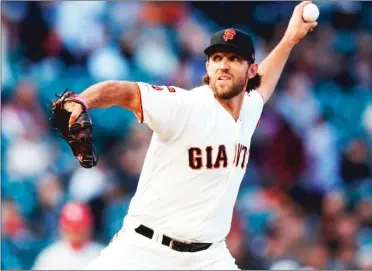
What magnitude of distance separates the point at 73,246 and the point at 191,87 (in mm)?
2587

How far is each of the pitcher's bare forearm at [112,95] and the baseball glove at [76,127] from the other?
0.08m

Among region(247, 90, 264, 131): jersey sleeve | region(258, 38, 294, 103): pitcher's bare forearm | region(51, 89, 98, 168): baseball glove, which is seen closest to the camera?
region(51, 89, 98, 168): baseball glove

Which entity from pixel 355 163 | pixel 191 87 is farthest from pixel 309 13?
pixel 355 163

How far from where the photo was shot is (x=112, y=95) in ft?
11.8

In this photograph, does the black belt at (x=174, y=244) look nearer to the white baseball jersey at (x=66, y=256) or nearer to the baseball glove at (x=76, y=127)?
the baseball glove at (x=76, y=127)

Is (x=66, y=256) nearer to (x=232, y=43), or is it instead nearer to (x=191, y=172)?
(x=191, y=172)

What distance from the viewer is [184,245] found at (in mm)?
4180

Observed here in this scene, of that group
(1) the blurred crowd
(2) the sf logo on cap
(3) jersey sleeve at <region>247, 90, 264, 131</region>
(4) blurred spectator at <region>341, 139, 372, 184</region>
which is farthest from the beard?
(4) blurred spectator at <region>341, 139, 372, 184</region>

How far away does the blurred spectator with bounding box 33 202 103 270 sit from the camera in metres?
6.90

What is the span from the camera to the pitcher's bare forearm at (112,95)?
Answer: 3.48 m

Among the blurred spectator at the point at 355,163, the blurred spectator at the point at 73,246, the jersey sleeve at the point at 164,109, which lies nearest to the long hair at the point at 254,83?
the jersey sleeve at the point at 164,109

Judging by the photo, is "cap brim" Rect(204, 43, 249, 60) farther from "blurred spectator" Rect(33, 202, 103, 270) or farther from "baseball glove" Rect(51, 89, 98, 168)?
"blurred spectator" Rect(33, 202, 103, 270)

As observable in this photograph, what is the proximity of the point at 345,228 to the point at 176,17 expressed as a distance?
3.23 meters

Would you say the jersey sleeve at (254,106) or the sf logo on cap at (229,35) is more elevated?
the sf logo on cap at (229,35)
